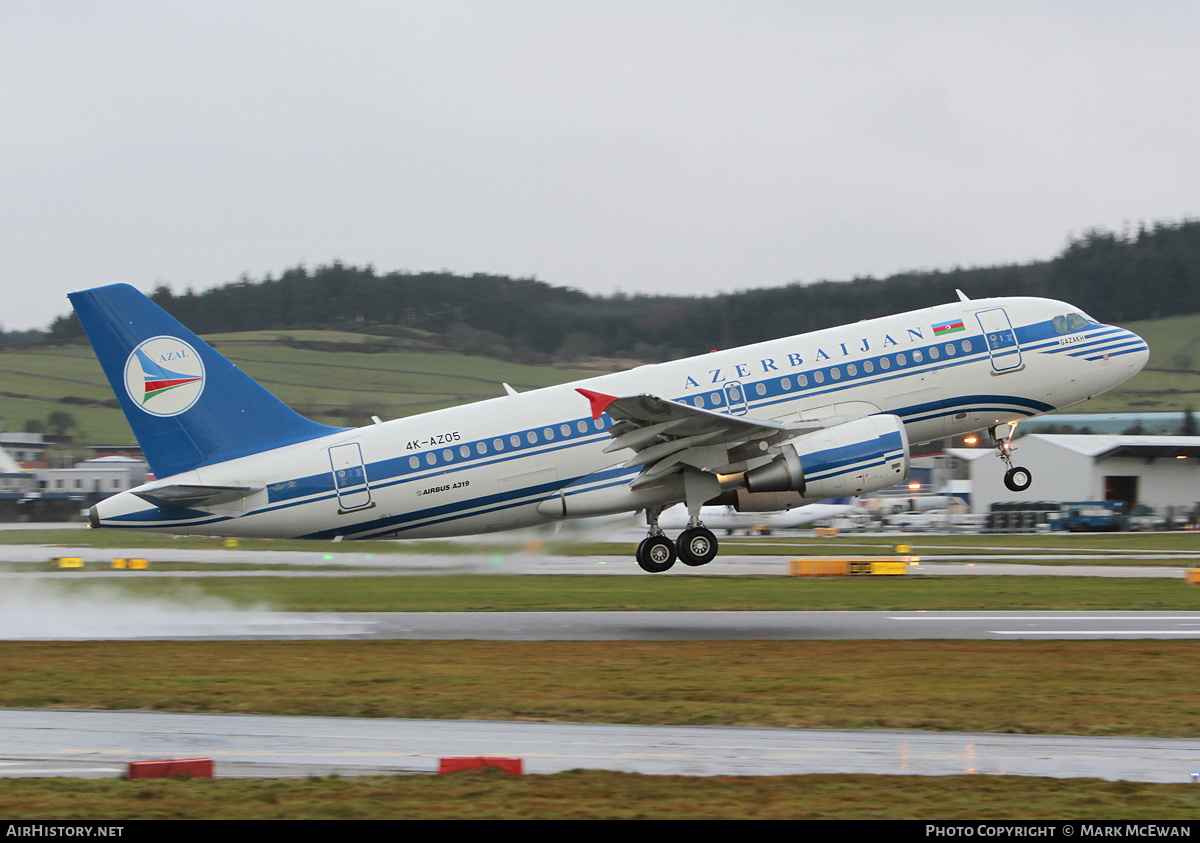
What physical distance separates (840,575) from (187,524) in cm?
2183

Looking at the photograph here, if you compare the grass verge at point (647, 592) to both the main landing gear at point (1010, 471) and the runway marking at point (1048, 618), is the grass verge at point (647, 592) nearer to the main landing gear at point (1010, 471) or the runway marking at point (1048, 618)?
the runway marking at point (1048, 618)

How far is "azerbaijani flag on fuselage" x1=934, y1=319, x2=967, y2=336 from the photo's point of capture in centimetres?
2650

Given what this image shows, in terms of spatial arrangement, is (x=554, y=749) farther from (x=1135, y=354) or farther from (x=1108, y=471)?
(x=1108, y=471)

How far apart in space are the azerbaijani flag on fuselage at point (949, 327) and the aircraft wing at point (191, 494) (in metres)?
16.1

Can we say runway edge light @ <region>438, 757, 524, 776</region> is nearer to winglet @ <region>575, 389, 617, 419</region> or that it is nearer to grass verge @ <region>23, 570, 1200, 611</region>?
winglet @ <region>575, 389, 617, 419</region>

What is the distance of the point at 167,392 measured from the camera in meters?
25.8

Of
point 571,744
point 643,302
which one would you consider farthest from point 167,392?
point 643,302

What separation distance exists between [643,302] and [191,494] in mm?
59968

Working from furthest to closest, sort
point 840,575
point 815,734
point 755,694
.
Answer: point 840,575, point 755,694, point 815,734

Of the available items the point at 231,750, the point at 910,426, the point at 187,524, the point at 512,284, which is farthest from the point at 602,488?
the point at 512,284

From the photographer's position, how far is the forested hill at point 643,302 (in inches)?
3219

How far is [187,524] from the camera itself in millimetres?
25484

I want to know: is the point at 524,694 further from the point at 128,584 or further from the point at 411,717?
the point at 128,584

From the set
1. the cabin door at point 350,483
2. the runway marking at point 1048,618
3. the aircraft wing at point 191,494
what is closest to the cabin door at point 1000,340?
the runway marking at point 1048,618
